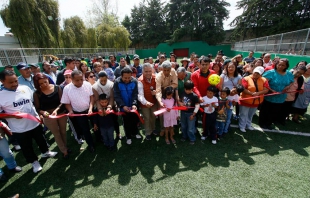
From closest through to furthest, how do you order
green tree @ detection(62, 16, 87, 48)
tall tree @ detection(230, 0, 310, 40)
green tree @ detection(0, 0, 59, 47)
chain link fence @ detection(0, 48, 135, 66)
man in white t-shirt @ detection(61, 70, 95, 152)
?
man in white t-shirt @ detection(61, 70, 95, 152) → chain link fence @ detection(0, 48, 135, 66) → green tree @ detection(0, 0, 59, 47) → green tree @ detection(62, 16, 87, 48) → tall tree @ detection(230, 0, 310, 40)

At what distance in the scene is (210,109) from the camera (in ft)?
11.6

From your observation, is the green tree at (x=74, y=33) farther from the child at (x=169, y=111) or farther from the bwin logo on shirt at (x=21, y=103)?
the child at (x=169, y=111)

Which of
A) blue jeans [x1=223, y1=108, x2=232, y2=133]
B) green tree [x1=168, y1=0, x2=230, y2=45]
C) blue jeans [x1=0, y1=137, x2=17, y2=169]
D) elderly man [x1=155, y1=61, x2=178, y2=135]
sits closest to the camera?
blue jeans [x1=0, y1=137, x2=17, y2=169]

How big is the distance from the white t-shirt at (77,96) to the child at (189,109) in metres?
2.18

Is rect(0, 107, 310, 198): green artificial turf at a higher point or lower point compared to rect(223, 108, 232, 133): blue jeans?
lower

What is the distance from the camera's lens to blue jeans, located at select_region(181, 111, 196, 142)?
3621 millimetres

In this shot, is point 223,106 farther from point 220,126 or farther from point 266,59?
point 266,59

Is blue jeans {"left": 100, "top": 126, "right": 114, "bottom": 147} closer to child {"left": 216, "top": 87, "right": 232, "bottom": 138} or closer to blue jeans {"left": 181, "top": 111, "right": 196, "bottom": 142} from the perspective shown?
blue jeans {"left": 181, "top": 111, "right": 196, "bottom": 142}

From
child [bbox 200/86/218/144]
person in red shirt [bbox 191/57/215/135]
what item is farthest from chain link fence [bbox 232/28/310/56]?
child [bbox 200/86/218/144]

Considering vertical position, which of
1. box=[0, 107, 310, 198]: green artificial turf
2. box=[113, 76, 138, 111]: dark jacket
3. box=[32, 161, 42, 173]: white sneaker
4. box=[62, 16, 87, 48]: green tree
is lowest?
box=[0, 107, 310, 198]: green artificial turf

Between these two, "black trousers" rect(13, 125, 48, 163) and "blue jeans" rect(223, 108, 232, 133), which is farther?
"blue jeans" rect(223, 108, 232, 133)

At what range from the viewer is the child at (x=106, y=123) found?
3.35 metres

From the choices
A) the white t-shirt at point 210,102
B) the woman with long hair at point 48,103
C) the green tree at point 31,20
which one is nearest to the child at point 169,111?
the white t-shirt at point 210,102

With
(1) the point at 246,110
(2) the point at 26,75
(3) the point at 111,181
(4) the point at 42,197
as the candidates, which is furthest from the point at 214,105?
(2) the point at 26,75
